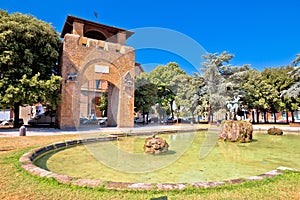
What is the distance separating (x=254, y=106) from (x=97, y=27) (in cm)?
2311

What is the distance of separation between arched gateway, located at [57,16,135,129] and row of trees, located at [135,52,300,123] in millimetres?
5169

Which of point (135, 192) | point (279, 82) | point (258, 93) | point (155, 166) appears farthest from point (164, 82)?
point (135, 192)

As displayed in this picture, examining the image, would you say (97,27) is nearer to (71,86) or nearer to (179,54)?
(71,86)

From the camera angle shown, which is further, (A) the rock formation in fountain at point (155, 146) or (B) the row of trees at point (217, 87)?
(B) the row of trees at point (217, 87)

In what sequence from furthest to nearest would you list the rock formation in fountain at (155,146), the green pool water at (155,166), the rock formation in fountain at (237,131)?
1. the rock formation in fountain at (237,131)
2. the rock formation in fountain at (155,146)
3. the green pool water at (155,166)

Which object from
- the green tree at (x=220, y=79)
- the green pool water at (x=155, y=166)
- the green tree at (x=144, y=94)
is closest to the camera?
the green pool water at (x=155, y=166)

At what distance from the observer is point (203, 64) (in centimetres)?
2678

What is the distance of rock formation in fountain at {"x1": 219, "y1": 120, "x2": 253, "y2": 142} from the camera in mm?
10172

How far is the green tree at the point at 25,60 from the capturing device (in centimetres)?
1206

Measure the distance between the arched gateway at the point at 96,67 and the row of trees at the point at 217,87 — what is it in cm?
517

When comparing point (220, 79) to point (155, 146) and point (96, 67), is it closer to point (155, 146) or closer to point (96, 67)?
point (96, 67)

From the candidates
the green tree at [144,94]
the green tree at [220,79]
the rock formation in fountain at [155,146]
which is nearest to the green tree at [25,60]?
the rock formation in fountain at [155,146]

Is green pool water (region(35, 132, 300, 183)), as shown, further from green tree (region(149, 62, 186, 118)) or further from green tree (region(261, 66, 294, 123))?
green tree (region(261, 66, 294, 123))

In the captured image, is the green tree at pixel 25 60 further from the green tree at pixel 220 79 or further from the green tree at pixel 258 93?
the green tree at pixel 258 93
